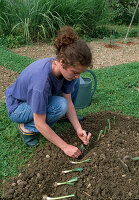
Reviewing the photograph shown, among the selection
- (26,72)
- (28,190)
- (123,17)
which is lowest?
(123,17)

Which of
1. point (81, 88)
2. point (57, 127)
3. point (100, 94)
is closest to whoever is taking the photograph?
point (57, 127)

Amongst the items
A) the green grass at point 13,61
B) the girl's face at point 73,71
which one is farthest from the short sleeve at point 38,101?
the green grass at point 13,61

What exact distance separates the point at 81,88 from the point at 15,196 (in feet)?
5.27

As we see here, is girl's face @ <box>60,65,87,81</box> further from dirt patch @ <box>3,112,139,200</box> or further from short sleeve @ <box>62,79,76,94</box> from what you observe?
dirt patch @ <box>3,112,139,200</box>

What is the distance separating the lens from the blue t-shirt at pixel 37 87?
70.8 inches

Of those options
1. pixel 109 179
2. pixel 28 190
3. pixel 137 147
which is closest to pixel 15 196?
pixel 28 190

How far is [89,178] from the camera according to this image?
5.82 ft

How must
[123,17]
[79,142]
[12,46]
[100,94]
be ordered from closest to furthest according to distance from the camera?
[79,142]
[100,94]
[12,46]
[123,17]

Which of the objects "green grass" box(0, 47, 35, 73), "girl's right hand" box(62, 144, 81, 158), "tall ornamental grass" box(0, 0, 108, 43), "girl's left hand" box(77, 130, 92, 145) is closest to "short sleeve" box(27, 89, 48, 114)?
"girl's right hand" box(62, 144, 81, 158)

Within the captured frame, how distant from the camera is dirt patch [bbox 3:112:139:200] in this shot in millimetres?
1677

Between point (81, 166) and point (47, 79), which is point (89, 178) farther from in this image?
point (47, 79)

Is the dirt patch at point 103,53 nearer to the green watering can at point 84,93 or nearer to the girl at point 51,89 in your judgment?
the green watering can at point 84,93

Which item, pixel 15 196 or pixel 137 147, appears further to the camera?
pixel 137 147

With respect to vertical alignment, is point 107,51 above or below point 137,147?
below
